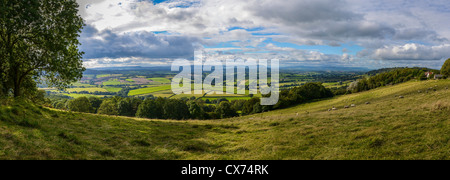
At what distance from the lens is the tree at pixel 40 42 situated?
1672 centimetres

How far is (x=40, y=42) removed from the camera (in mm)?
18484

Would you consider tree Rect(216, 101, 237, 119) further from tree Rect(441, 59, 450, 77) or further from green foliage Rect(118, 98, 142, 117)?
tree Rect(441, 59, 450, 77)

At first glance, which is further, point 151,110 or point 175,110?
point 175,110

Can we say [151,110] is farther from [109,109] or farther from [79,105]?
[79,105]

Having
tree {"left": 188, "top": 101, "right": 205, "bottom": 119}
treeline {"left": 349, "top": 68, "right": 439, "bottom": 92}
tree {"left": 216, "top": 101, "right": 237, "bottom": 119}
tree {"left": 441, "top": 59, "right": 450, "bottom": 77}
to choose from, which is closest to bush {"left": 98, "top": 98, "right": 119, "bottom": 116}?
tree {"left": 188, "top": 101, "right": 205, "bottom": 119}

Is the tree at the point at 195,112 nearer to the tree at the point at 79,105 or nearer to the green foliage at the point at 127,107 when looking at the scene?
the green foliage at the point at 127,107

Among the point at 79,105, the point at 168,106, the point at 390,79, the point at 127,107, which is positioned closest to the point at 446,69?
the point at 390,79

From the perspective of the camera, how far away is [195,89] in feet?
453

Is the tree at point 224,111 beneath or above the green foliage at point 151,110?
beneath

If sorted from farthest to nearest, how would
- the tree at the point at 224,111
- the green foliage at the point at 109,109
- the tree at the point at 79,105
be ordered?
the tree at the point at 224,111
the green foliage at the point at 109,109
the tree at the point at 79,105

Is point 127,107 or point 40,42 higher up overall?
point 40,42

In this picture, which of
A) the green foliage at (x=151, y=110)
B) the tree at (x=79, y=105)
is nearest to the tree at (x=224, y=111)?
the green foliage at (x=151, y=110)
